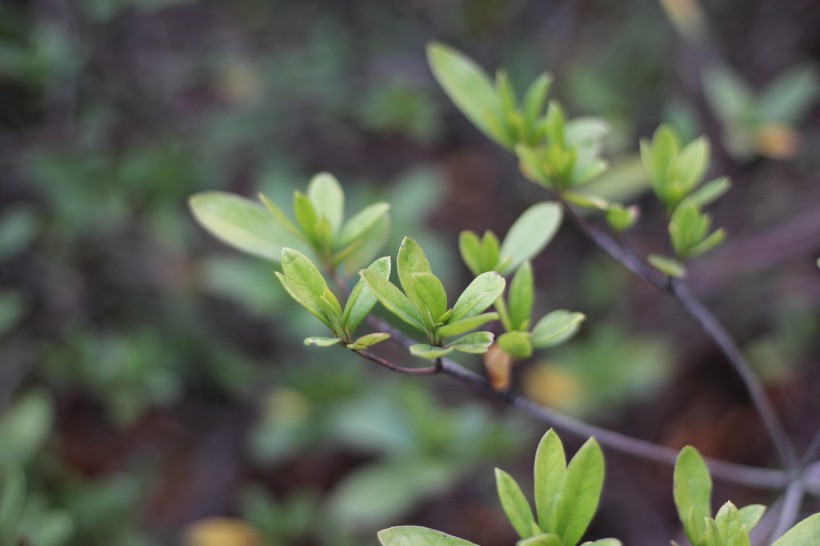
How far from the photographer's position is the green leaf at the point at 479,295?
55 cm

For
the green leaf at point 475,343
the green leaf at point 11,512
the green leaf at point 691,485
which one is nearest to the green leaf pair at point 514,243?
the green leaf at point 475,343

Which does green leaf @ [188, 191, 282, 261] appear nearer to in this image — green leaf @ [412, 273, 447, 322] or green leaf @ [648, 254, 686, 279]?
green leaf @ [412, 273, 447, 322]

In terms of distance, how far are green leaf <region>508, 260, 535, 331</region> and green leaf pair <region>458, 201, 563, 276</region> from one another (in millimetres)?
18

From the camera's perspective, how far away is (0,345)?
176 centimetres

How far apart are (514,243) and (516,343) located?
134 millimetres

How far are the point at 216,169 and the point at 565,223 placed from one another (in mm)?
964

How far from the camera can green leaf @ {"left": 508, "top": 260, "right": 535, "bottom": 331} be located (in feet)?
2.17

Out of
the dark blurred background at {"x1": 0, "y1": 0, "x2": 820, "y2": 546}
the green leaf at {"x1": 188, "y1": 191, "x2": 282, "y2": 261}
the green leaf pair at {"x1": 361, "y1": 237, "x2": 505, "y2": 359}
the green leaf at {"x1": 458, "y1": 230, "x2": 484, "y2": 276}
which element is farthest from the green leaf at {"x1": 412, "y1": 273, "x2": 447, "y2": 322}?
the dark blurred background at {"x1": 0, "y1": 0, "x2": 820, "y2": 546}

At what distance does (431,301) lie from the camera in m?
0.57

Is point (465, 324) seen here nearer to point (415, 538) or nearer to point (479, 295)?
point (479, 295)

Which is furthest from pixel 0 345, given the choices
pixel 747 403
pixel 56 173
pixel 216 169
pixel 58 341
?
pixel 747 403

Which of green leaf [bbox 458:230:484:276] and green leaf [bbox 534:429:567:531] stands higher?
green leaf [bbox 458:230:484:276]

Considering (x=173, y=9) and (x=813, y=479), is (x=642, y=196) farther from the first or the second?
(x=173, y=9)

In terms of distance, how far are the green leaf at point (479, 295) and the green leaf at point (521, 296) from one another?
0.10 m
